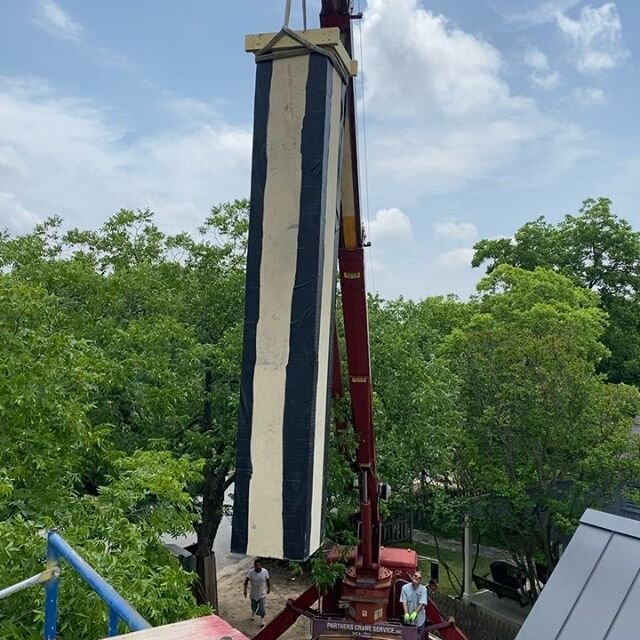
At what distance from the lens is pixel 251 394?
3484mm

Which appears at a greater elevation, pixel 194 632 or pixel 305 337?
pixel 305 337

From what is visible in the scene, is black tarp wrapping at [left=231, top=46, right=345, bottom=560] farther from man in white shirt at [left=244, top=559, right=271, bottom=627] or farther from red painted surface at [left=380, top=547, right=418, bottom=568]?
man in white shirt at [left=244, top=559, right=271, bottom=627]

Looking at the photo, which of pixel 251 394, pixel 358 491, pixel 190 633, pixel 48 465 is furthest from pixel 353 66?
pixel 358 491

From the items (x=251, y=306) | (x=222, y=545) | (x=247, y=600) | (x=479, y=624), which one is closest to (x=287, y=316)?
(x=251, y=306)

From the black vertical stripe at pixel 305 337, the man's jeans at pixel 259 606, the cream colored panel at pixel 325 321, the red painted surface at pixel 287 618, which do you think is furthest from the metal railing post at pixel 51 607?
the man's jeans at pixel 259 606

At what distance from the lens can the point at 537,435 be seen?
45.2 feet

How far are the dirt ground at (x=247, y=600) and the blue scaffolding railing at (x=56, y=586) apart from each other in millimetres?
10842

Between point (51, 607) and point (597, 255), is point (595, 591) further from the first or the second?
point (597, 255)

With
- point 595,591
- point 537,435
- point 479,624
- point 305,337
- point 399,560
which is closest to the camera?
point 305,337

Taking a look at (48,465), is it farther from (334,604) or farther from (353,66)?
(334,604)

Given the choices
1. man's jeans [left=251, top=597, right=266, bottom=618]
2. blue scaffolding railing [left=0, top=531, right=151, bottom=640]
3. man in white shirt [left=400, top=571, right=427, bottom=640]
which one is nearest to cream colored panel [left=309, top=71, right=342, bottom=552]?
blue scaffolding railing [left=0, top=531, right=151, bottom=640]

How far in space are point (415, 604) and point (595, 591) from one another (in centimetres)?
486

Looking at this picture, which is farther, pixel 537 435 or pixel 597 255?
pixel 597 255

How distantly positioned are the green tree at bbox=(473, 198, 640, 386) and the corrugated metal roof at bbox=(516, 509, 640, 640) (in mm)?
25871
